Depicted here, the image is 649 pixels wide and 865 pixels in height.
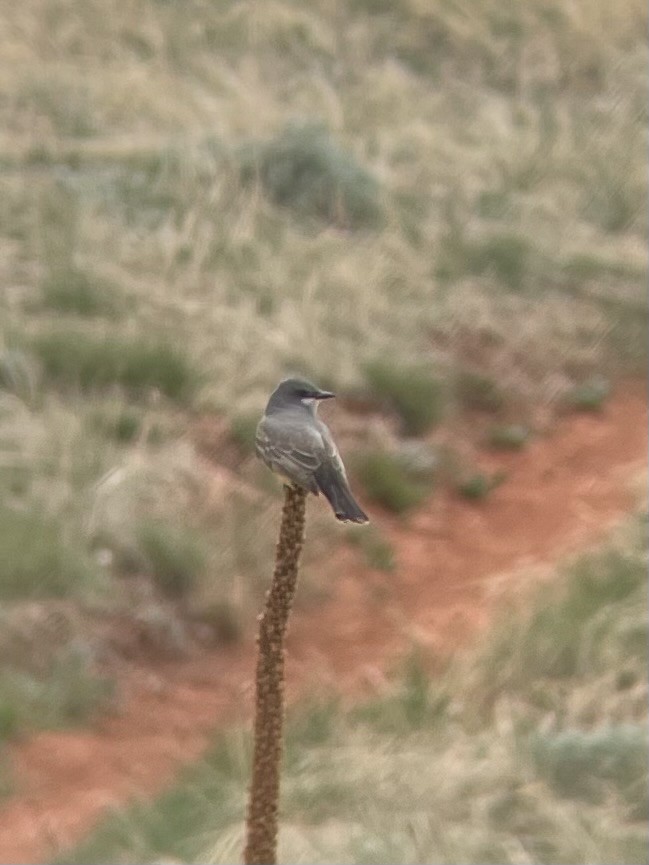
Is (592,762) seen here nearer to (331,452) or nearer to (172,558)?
(172,558)

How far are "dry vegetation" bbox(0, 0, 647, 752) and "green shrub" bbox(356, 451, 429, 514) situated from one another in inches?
0.7

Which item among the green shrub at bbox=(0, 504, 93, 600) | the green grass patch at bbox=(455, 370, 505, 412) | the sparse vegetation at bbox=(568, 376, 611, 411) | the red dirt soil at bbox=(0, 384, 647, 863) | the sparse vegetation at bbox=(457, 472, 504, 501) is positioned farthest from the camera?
the sparse vegetation at bbox=(568, 376, 611, 411)

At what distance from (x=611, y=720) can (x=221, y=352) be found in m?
3.04

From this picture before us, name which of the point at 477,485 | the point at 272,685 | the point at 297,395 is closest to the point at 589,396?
the point at 477,485

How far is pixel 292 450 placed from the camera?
4.52 ft

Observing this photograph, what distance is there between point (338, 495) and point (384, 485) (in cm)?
495

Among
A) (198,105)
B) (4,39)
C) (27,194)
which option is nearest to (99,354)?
(27,194)

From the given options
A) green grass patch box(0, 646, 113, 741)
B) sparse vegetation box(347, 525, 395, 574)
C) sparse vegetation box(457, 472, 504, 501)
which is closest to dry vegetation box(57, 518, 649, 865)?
green grass patch box(0, 646, 113, 741)

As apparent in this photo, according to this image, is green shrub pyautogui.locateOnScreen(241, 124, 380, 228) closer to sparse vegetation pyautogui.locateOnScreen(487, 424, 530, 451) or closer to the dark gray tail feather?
sparse vegetation pyautogui.locateOnScreen(487, 424, 530, 451)

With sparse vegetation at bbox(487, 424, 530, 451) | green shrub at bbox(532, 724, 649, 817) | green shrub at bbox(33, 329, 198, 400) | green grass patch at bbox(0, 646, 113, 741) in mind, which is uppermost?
sparse vegetation at bbox(487, 424, 530, 451)

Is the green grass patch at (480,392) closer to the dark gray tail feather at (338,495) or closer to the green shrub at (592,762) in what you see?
the green shrub at (592,762)

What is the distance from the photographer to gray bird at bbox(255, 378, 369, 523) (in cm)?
136

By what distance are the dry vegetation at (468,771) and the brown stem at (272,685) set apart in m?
1.49

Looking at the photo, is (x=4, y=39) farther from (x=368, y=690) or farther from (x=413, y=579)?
(x=368, y=690)
